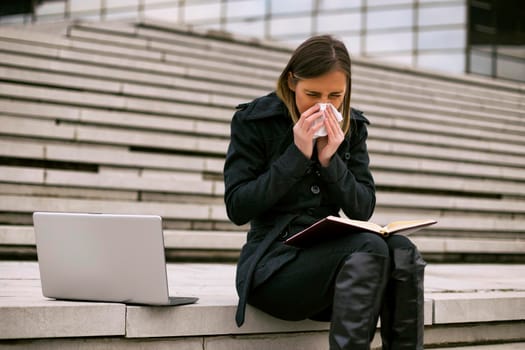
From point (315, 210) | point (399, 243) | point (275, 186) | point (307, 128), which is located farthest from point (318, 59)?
point (399, 243)

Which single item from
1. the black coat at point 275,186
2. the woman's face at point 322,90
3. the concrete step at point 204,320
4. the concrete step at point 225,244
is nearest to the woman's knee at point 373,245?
the black coat at point 275,186

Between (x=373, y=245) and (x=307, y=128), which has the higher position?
(x=307, y=128)

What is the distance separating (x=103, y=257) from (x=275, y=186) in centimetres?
58

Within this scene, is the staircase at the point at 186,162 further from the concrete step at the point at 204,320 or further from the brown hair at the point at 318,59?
the brown hair at the point at 318,59

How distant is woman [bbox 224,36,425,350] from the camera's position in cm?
191

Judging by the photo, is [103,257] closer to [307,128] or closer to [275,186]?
[275,186]

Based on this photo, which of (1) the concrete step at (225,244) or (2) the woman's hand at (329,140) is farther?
(1) the concrete step at (225,244)

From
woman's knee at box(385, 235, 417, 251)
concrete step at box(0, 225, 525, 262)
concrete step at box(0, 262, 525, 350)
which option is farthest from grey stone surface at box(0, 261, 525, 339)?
woman's knee at box(385, 235, 417, 251)

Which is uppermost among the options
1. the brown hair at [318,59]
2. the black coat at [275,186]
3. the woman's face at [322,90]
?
the brown hair at [318,59]

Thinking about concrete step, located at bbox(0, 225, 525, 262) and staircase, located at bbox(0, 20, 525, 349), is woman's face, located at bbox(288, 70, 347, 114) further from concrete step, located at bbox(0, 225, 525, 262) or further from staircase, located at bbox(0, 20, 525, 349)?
concrete step, located at bbox(0, 225, 525, 262)

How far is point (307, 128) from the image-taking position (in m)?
2.12

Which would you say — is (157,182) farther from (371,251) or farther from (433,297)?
(371,251)

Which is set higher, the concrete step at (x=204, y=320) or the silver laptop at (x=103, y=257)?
the silver laptop at (x=103, y=257)

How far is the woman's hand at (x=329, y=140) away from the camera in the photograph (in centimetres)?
213
